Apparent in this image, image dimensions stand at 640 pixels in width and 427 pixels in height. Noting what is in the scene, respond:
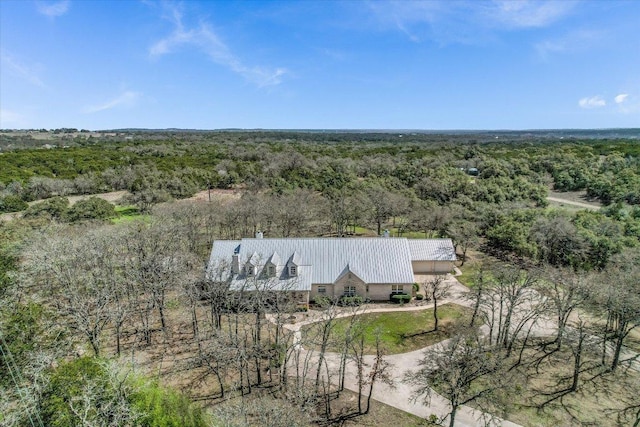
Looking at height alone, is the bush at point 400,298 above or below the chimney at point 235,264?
below

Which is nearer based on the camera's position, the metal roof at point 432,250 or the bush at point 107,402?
the bush at point 107,402

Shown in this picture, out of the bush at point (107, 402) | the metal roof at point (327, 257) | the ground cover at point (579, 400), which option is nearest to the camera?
the bush at point (107, 402)

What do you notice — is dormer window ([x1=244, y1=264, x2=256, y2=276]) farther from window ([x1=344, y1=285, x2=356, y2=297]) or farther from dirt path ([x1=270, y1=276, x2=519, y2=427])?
window ([x1=344, y1=285, x2=356, y2=297])

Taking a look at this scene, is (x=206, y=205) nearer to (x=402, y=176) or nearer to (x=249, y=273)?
(x=249, y=273)

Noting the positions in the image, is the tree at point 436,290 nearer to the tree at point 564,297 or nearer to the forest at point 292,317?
the forest at point 292,317

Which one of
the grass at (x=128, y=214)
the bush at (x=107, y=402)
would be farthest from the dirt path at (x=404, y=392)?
the grass at (x=128, y=214)

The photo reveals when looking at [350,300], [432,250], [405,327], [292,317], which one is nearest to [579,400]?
[405,327]

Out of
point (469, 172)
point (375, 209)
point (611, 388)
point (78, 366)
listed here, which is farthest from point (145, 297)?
point (469, 172)

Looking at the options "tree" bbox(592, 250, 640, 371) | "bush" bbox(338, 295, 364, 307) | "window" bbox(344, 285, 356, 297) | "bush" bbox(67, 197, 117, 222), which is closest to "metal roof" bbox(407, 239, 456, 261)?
"window" bbox(344, 285, 356, 297)
